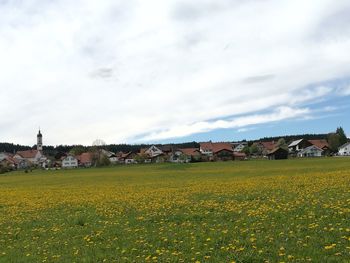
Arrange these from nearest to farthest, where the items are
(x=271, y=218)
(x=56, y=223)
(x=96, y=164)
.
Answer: (x=271, y=218)
(x=56, y=223)
(x=96, y=164)

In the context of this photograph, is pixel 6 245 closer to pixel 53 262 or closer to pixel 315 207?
pixel 53 262

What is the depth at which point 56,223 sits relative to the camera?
21.2 m

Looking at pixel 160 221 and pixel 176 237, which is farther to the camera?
pixel 160 221

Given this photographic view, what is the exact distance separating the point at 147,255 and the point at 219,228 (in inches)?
145

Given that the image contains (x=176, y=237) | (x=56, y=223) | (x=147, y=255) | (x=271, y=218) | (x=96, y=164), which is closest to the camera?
(x=147, y=255)

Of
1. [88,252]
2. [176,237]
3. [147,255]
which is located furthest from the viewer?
[176,237]

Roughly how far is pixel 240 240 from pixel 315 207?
602cm

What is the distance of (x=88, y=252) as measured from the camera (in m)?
13.7

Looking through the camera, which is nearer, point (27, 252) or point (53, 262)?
point (53, 262)

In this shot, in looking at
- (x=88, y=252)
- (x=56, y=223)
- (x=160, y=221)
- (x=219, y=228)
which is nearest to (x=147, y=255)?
(x=88, y=252)

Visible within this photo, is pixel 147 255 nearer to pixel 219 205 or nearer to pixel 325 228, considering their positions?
pixel 325 228

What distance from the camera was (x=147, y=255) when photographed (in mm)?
12359

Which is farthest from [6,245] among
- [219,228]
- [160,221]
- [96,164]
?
[96,164]

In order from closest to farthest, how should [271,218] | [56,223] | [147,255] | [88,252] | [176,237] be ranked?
[147,255] → [88,252] → [176,237] → [271,218] → [56,223]
